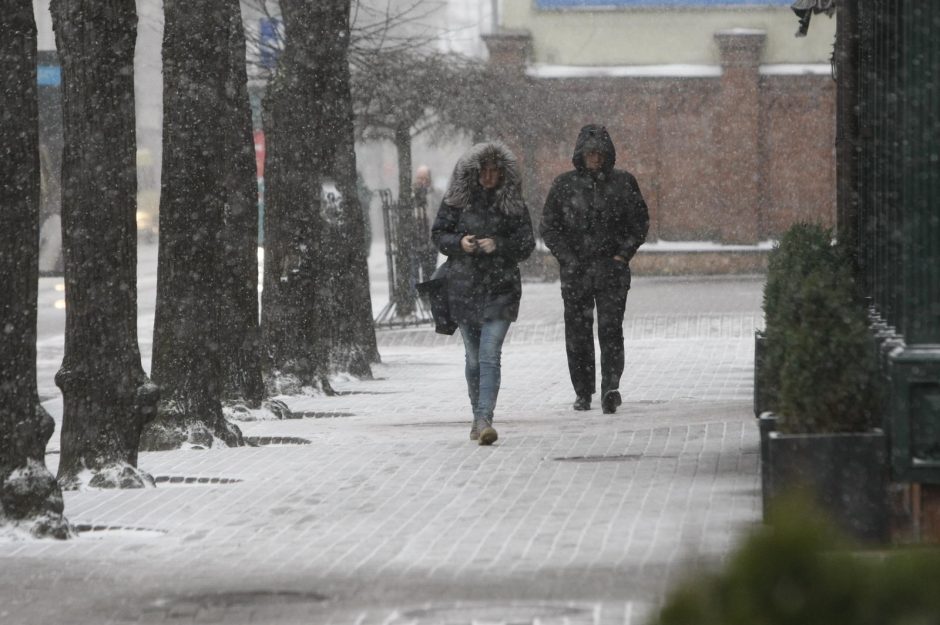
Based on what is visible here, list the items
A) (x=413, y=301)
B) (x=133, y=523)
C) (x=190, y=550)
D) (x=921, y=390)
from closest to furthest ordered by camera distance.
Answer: (x=921, y=390), (x=190, y=550), (x=133, y=523), (x=413, y=301)

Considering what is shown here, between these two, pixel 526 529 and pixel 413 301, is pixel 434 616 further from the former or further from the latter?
pixel 413 301

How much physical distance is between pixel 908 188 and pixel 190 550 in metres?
3.21

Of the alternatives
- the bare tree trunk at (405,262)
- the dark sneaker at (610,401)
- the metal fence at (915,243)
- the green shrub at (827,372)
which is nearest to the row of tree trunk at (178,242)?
the dark sneaker at (610,401)

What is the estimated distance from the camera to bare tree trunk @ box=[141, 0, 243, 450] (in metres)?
11.8

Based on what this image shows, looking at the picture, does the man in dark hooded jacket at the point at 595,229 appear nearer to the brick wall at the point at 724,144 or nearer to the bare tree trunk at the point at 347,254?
the bare tree trunk at the point at 347,254

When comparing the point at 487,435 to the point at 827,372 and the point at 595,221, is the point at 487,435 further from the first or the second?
the point at 827,372

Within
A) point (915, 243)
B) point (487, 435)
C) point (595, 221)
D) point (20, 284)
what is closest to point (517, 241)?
point (487, 435)

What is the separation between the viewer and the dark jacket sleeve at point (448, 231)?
11.2 m

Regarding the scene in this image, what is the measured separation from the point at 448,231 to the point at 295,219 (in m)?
4.81

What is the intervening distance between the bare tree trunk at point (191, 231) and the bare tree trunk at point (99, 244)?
1.93 meters

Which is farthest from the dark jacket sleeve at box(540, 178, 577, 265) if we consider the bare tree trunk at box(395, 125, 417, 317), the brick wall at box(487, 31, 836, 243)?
the brick wall at box(487, 31, 836, 243)

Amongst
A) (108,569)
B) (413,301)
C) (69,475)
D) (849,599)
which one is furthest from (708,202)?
(849,599)

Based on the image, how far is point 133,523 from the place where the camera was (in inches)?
332

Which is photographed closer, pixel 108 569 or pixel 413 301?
pixel 108 569
